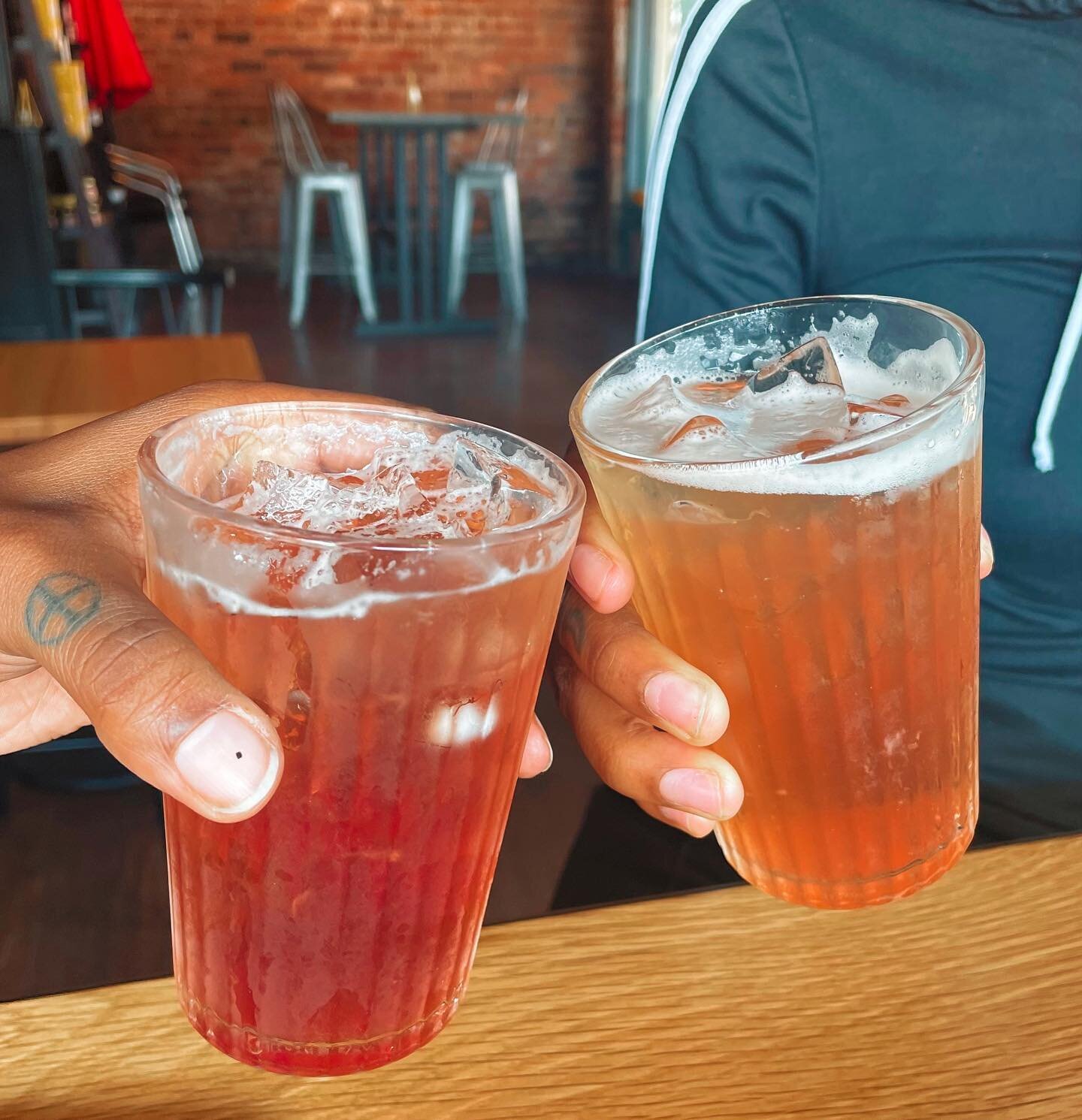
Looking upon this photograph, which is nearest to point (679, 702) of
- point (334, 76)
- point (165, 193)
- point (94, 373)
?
point (94, 373)

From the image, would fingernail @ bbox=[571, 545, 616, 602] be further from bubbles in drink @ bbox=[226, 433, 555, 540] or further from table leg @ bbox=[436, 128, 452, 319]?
table leg @ bbox=[436, 128, 452, 319]

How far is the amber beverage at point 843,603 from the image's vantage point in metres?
0.44

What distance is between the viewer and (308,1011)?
0.42 meters

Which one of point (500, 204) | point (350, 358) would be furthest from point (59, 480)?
point (500, 204)

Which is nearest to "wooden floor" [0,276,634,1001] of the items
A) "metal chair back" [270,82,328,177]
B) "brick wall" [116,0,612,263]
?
"metal chair back" [270,82,328,177]

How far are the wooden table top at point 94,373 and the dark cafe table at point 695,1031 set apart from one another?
1208 mm

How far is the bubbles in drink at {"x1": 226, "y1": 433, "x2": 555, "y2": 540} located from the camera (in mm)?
419

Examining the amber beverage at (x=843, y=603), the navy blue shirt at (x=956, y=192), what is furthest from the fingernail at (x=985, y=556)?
the navy blue shirt at (x=956, y=192)

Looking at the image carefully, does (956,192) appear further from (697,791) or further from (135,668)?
(135,668)

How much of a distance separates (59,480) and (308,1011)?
31 cm

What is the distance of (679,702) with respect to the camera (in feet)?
1.59

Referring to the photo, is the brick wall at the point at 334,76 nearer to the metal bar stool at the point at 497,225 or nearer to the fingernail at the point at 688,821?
the metal bar stool at the point at 497,225

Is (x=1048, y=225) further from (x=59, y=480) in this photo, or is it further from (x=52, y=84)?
(x=52, y=84)

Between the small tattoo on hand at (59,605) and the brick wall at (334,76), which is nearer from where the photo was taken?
the small tattoo on hand at (59,605)
